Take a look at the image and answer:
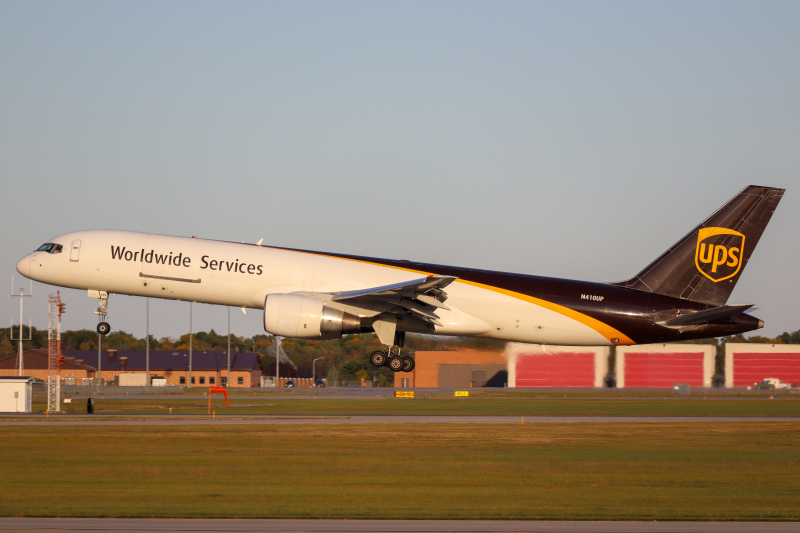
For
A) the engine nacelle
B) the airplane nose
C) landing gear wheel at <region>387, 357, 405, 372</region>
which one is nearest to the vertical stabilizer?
landing gear wheel at <region>387, 357, 405, 372</region>

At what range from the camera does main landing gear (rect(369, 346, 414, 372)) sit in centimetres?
3603

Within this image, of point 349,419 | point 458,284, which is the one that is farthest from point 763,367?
point 458,284

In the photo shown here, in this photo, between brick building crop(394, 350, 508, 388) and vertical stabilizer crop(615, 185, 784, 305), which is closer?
vertical stabilizer crop(615, 185, 784, 305)

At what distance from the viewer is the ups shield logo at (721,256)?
36656 mm

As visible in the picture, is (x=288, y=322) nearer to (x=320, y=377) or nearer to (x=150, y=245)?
(x=150, y=245)

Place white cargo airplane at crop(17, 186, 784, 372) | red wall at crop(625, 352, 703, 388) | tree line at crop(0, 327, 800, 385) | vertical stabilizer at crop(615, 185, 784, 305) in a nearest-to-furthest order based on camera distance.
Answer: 1. white cargo airplane at crop(17, 186, 784, 372)
2. vertical stabilizer at crop(615, 185, 784, 305)
3. red wall at crop(625, 352, 703, 388)
4. tree line at crop(0, 327, 800, 385)

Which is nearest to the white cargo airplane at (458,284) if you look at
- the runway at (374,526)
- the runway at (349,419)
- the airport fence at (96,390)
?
the runway at (349,419)

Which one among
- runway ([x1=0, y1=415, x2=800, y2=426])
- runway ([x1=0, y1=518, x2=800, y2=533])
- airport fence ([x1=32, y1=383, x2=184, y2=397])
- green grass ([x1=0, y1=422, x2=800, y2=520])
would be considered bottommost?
airport fence ([x1=32, y1=383, x2=184, y2=397])

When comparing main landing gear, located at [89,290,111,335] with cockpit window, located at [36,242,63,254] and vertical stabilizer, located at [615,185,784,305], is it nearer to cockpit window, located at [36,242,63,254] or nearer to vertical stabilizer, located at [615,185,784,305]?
cockpit window, located at [36,242,63,254]

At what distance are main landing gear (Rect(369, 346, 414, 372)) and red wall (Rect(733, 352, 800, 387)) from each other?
38780 millimetres

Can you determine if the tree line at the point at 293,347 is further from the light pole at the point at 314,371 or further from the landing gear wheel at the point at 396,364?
the landing gear wheel at the point at 396,364

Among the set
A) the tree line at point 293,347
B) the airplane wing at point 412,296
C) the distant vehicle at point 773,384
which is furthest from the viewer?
the tree line at point 293,347

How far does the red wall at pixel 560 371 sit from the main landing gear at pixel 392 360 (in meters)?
22.8

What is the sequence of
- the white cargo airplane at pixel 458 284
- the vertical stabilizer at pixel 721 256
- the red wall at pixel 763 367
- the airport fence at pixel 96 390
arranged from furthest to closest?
1. the airport fence at pixel 96 390
2. the red wall at pixel 763 367
3. the vertical stabilizer at pixel 721 256
4. the white cargo airplane at pixel 458 284
